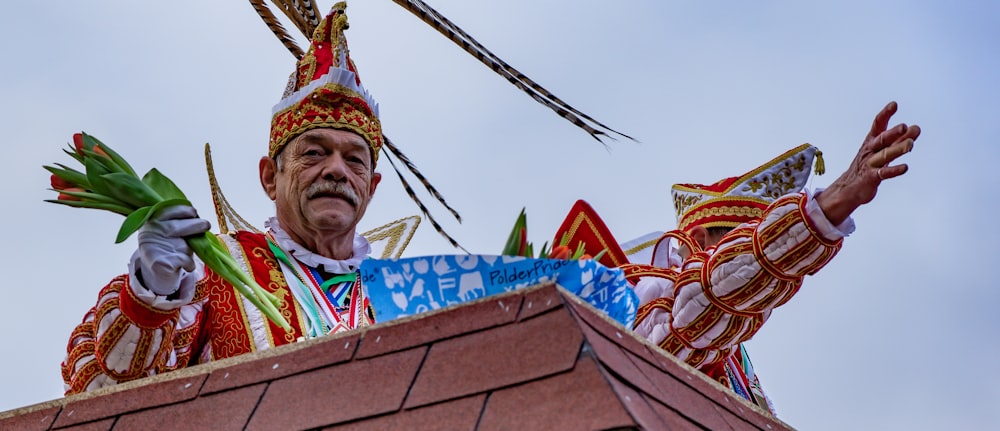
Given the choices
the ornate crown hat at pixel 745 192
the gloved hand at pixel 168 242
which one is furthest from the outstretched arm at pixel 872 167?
the gloved hand at pixel 168 242

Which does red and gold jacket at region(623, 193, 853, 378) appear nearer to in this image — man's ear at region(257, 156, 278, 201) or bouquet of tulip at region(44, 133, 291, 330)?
man's ear at region(257, 156, 278, 201)

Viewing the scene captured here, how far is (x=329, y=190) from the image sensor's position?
4.18m

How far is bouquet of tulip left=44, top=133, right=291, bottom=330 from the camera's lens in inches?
118

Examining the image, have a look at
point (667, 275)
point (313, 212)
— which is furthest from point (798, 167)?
point (313, 212)

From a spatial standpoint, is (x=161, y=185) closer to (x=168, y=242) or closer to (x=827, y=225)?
(x=168, y=242)

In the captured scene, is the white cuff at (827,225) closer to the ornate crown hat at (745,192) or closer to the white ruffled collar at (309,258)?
the ornate crown hat at (745,192)

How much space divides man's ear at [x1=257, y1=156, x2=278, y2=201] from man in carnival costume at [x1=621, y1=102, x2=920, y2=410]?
115cm

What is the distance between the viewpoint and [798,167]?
4.80 metres

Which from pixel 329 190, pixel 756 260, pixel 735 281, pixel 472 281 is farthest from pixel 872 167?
pixel 329 190

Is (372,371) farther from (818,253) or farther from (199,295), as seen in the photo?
(818,253)

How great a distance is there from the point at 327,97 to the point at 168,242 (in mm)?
1339

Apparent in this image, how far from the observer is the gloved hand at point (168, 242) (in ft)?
9.99

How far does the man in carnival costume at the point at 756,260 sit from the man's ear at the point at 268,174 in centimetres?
115

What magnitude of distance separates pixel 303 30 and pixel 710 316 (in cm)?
180
